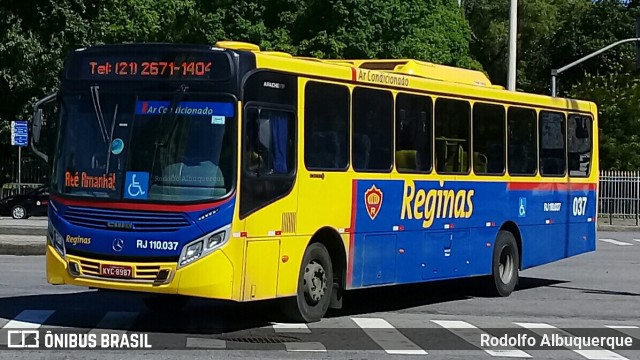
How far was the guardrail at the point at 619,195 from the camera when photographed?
163 ft

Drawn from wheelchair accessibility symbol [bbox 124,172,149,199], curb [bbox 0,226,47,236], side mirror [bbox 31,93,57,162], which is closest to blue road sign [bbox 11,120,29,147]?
curb [bbox 0,226,47,236]

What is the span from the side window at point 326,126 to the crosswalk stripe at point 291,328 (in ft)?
6.01

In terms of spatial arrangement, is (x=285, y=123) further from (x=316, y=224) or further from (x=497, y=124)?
(x=497, y=124)

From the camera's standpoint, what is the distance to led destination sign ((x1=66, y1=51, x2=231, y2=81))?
13.4 meters

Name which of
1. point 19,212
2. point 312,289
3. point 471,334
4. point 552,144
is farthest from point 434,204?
point 19,212

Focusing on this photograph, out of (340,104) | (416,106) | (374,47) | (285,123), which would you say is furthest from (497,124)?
(374,47)

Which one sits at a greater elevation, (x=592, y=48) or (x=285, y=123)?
A: (x=592, y=48)

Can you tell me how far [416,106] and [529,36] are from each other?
6483cm

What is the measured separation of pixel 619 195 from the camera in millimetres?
50094

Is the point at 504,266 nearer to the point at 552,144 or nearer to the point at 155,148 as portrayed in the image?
the point at 552,144

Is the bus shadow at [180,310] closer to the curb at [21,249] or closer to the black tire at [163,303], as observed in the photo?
the black tire at [163,303]

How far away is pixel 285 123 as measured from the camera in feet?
46.0

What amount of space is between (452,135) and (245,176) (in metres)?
5.18

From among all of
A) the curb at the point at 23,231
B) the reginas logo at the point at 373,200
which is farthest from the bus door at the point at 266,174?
the curb at the point at 23,231
